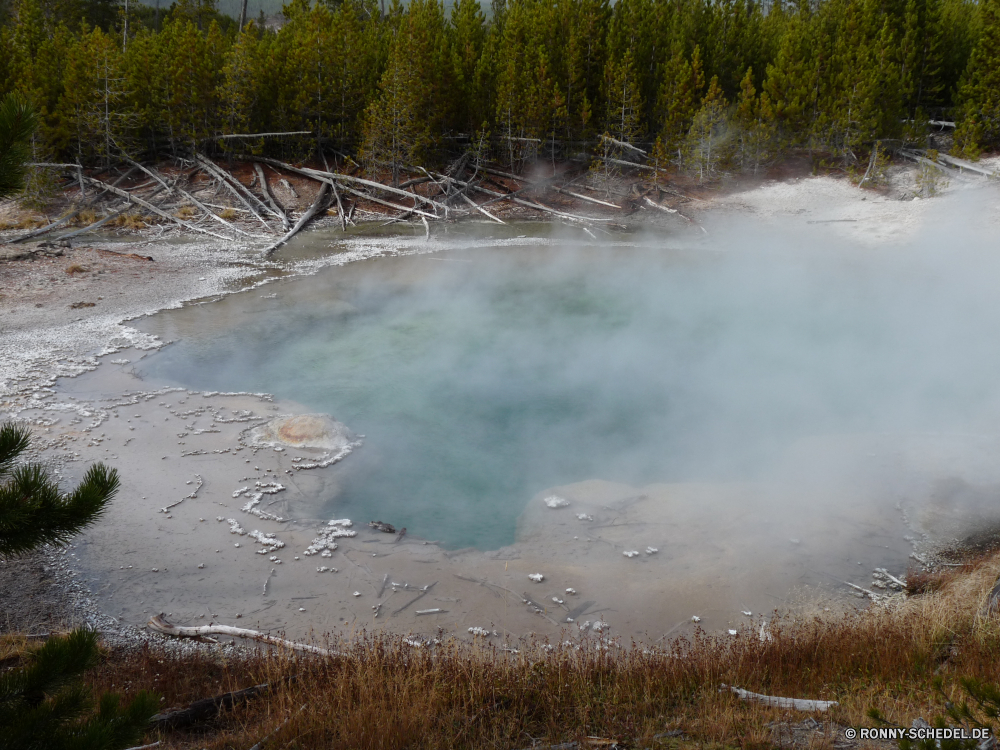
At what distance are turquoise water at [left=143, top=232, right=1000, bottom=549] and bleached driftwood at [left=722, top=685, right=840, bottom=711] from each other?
2.96 metres

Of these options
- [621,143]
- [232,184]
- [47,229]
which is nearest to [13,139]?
[47,229]

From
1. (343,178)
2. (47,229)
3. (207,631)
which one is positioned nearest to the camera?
(207,631)

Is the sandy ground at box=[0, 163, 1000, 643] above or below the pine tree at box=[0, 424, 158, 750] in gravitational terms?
below

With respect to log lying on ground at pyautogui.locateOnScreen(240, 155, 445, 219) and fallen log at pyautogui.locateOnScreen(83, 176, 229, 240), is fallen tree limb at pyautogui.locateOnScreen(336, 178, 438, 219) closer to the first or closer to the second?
log lying on ground at pyautogui.locateOnScreen(240, 155, 445, 219)

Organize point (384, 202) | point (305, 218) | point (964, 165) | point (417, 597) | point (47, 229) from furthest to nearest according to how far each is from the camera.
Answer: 1. point (384, 202)
2. point (305, 218)
3. point (964, 165)
4. point (47, 229)
5. point (417, 597)

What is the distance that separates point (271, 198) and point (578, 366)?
14.7 meters

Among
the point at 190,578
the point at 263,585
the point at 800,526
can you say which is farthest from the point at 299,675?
the point at 800,526

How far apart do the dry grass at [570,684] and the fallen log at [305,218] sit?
13906mm

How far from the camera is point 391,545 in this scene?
638 centimetres

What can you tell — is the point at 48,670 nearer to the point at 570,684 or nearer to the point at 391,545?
the point at 570,684

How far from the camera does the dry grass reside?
361 cm

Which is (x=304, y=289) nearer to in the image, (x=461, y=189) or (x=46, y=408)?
(x=46, y=408)

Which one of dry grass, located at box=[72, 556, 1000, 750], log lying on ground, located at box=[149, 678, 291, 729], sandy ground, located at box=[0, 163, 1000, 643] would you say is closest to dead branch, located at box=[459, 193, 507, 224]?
sandy ground, located at box=[0, 163, 1000, 643]

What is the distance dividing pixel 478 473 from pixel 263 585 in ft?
8.86
